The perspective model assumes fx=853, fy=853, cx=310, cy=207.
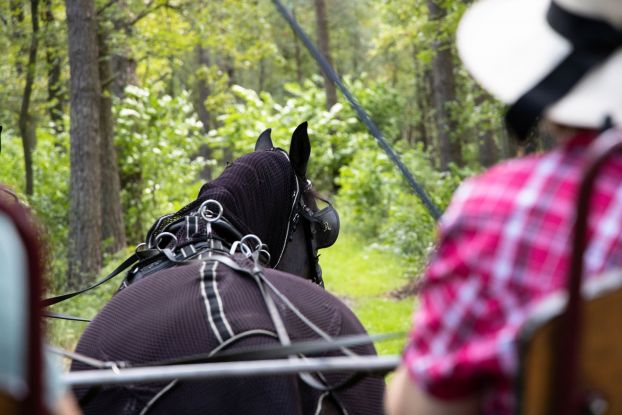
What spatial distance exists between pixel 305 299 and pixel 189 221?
692 mm

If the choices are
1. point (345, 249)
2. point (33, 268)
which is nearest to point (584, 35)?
point (33, 268)

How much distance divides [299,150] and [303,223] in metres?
0.39

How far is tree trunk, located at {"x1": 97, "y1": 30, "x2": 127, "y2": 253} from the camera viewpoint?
10516 mm

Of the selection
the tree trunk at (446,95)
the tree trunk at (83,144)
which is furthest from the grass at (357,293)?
the tree trunk at (446,95)

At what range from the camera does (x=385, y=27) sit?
23.1m

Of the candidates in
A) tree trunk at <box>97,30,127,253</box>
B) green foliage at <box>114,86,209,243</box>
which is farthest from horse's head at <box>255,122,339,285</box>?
green foliage at <box>114,86,209,243</box>

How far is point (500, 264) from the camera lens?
1283 mm

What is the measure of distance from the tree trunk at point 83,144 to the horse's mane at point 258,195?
5.77 m

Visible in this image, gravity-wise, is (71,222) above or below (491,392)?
below

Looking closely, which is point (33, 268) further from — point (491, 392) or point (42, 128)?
point (42, 128)

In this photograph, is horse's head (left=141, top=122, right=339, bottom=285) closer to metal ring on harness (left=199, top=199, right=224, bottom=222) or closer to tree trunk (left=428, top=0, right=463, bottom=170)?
metal ring on harness (left=199, top=199, right=224, bottom=222)

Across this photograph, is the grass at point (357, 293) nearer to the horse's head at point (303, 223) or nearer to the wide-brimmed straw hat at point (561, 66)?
the horse's head at point (303, 223)

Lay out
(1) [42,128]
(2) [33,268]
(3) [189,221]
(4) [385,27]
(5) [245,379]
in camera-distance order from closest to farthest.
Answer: (2) [33,268] < (5) [245,379] < (3) [189,221] < (1) [42,128] < (4) [385,27]

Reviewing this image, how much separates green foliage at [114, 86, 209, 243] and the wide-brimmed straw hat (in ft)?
35.0
